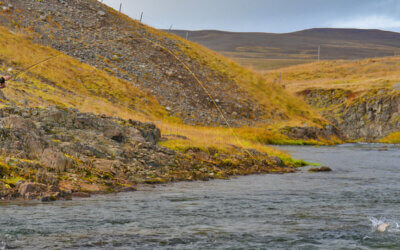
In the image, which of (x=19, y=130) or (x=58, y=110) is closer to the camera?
(x=19, y=130)

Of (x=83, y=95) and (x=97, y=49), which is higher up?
(x=97, y=49)

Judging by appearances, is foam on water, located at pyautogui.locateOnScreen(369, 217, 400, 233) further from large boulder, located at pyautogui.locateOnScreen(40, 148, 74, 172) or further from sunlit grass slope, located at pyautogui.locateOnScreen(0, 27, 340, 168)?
sunlit grass slope, located at pyautogui.locateOnScreen(0, 27, 340, 168)

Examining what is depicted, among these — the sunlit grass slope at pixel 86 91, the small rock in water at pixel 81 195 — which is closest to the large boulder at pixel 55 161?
the small rock in water at pixel 81 195

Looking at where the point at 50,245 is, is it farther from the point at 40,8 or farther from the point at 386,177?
the point at 40,8

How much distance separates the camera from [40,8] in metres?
51.0

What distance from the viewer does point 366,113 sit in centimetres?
7281

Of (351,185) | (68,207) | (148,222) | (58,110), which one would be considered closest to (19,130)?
(58,110)

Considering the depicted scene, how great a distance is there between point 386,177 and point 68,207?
15.3 meters

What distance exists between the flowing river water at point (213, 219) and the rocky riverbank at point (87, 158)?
109 centimetres

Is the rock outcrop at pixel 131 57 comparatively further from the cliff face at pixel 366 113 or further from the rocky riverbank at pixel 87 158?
the cliff face at pixel 366 113

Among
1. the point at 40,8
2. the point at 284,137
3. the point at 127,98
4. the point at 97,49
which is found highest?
the point at 40,8

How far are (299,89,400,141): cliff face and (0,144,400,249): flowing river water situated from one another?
54.6 metres

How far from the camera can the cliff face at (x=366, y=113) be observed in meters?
69.3

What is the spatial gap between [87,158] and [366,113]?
62555mm
